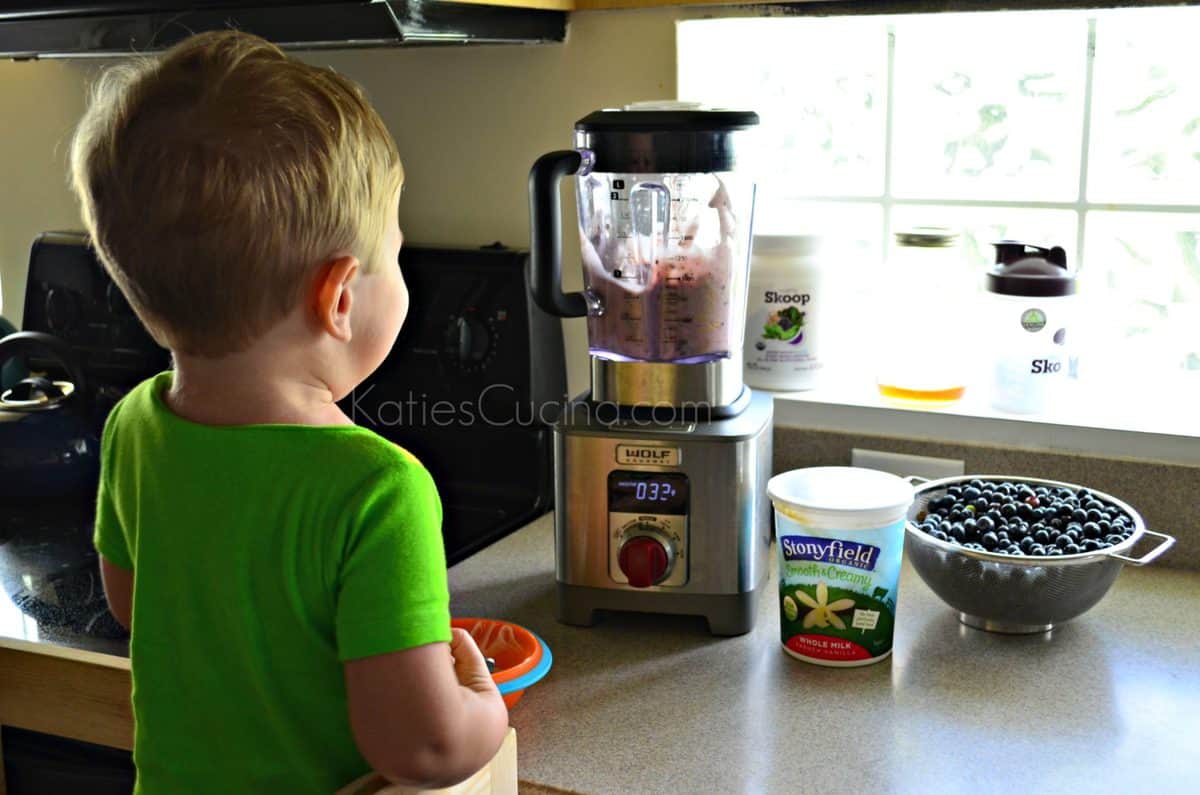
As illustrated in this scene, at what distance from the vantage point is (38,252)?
1862mm

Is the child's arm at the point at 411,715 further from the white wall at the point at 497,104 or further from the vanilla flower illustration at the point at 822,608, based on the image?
the white wall at the point at 497,104

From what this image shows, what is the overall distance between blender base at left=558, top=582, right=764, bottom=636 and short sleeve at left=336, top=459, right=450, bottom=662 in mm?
449

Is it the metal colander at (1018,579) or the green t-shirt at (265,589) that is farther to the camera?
the metal colander at (1018,579)

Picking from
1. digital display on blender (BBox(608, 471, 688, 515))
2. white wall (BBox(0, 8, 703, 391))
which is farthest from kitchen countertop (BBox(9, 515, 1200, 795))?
white wall (BBox(0, 8, 703, 391))

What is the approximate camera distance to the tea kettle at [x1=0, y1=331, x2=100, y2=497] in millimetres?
1526

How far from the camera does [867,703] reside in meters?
1.04

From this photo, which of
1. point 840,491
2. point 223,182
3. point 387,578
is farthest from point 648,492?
point 223,182

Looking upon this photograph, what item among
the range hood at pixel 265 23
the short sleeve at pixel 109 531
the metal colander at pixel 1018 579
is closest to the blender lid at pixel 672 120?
the range hood at pixel 265 23

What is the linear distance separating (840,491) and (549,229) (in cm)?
36

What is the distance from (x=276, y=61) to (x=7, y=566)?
84cm

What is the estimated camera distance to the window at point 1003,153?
142cm

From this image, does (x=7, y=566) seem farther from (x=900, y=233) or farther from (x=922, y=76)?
(x=922, y=76)

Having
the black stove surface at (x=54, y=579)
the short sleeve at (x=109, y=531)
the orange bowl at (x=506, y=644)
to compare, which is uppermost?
the short sleeve at (x=109, y=531)

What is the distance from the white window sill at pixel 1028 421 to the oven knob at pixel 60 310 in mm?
1029
